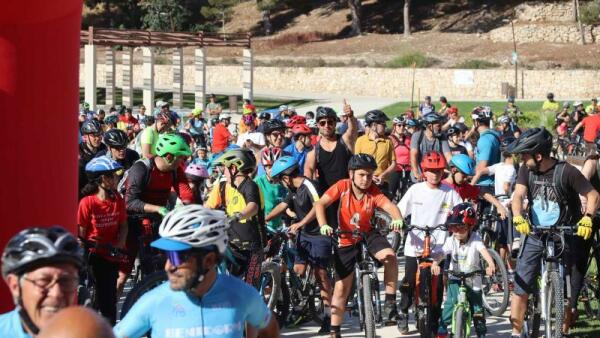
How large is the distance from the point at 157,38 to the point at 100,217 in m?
42.3

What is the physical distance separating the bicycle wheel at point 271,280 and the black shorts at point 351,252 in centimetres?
75

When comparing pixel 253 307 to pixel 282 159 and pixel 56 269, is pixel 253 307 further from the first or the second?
pixel 282 159

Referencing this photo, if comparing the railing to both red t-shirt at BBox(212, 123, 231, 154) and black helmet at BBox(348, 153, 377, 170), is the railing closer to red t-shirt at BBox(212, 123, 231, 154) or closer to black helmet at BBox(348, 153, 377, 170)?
red t-shirt at BBox(212, 123, 231, 154)

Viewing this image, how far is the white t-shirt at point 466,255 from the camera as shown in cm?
1047

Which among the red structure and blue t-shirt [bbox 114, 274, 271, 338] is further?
the red structure

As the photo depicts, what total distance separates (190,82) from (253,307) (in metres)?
70.5

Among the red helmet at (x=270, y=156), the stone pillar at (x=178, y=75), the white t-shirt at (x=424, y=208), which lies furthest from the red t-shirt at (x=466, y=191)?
the stone pillar at (x=178, y=75)

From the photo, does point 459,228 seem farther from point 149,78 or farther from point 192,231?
point 149,78

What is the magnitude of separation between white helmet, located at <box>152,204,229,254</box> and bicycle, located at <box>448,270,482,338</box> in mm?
4833

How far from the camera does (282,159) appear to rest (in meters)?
12.0

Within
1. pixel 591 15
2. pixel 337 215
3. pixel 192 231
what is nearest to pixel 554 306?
pixel 337 215

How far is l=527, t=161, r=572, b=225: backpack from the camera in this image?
1008 cm

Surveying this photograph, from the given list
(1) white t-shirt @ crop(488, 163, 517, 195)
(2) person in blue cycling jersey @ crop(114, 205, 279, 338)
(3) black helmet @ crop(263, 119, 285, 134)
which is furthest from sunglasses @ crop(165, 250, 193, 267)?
(3) black helmet @ crop(263, 119, 285, 134)

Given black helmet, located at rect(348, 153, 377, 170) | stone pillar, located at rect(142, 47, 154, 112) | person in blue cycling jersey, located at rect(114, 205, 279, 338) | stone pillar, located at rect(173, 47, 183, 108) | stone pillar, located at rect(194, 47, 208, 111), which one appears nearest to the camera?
person in blue cycling jersey, located at rect(114, 205, 279, 338)
